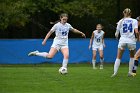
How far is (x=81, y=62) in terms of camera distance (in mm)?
33125

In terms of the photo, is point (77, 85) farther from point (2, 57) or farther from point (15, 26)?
point (15, 26)

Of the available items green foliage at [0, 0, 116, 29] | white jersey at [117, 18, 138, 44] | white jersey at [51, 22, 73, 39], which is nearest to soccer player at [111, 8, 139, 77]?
white jersey at [117, 18, 138, 44]

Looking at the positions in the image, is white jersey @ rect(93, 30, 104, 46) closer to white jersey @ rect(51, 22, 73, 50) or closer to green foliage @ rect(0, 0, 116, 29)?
white jersey @ rect(51, 22, 73, 50)

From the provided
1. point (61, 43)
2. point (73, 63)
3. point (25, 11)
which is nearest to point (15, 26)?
point (25, 11)

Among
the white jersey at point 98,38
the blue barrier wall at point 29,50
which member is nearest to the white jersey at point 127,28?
A: the white jersey at point 98,38

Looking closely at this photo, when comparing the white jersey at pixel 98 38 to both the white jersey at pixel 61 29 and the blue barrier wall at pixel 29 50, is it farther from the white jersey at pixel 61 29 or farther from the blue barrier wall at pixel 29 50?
the white jersey at pixel 61 29

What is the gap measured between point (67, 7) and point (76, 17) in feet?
6.32

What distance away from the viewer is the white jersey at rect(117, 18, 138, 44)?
58.5 ft

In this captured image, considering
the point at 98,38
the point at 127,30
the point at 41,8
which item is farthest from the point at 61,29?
the point at 41,8

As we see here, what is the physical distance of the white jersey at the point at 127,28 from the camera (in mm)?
17844

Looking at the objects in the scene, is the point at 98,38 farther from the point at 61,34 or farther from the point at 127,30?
the point at 127,30

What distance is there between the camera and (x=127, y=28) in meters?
17.9

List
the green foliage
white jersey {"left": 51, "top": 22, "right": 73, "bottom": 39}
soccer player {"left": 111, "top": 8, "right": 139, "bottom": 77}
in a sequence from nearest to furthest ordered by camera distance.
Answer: soccer player {"left": 111, "top": 8, "right": 139, "bottom": 77}, white jersey {"left": 51, "top": 22, "right": 73, "bottom": 39}, the green foliage

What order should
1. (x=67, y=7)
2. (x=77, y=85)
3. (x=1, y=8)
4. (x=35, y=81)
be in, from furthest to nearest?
(x=67, y=7), (x=1, y=8), (x=35, y=81), (x=77, y=85)
